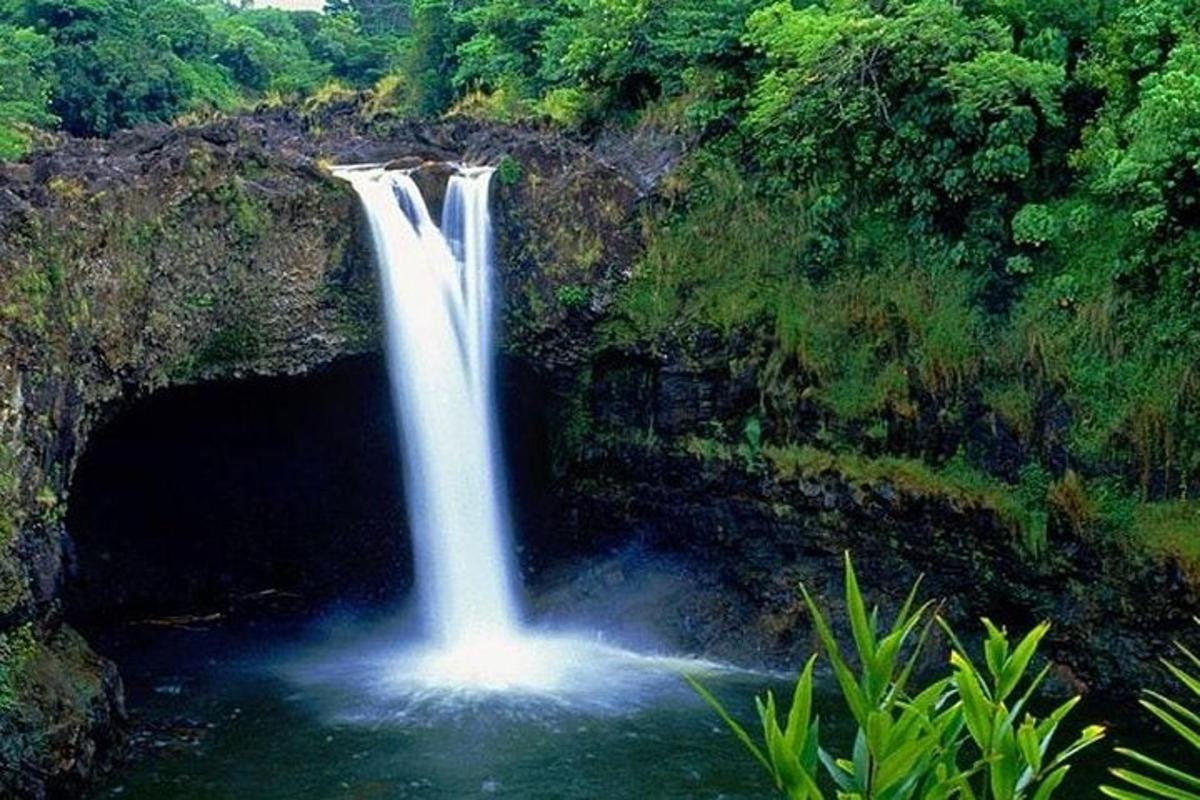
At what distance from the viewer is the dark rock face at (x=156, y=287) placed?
956cm

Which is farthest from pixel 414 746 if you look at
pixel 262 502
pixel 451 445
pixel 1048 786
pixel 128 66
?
pixel 128 66

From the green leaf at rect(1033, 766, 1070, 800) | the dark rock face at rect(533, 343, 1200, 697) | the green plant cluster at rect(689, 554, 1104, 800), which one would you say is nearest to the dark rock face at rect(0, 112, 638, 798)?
the dark rock face at rect(533, 343, 1200, 697)

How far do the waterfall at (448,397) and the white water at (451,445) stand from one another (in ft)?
0.04

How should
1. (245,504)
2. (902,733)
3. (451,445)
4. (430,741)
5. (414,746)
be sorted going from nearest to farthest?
(902,733) → (414,746) → (430,741) → (451,445) → (245,504)

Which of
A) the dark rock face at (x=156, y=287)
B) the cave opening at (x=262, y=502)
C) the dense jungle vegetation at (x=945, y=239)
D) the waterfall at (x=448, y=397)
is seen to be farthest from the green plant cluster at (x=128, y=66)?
the dense jungle vegetation at (x=945, y=239)

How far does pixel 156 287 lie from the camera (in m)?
11.7

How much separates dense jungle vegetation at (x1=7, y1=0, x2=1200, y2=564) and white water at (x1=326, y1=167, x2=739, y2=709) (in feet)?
4.33

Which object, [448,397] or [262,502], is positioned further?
[262,502]

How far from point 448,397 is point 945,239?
546 cm

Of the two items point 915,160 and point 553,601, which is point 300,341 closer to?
point 553,601

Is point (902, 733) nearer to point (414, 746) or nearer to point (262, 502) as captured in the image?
point (414, 746)

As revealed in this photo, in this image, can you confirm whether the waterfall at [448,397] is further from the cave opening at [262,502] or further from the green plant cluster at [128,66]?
the green plant cluster at [128,66]

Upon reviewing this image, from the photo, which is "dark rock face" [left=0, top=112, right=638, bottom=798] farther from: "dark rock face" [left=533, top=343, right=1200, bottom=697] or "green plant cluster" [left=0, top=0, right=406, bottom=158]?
"green plant cluster" [left=0, top=0, right=406, bottom=158]

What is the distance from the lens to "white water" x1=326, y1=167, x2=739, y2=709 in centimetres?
1303
